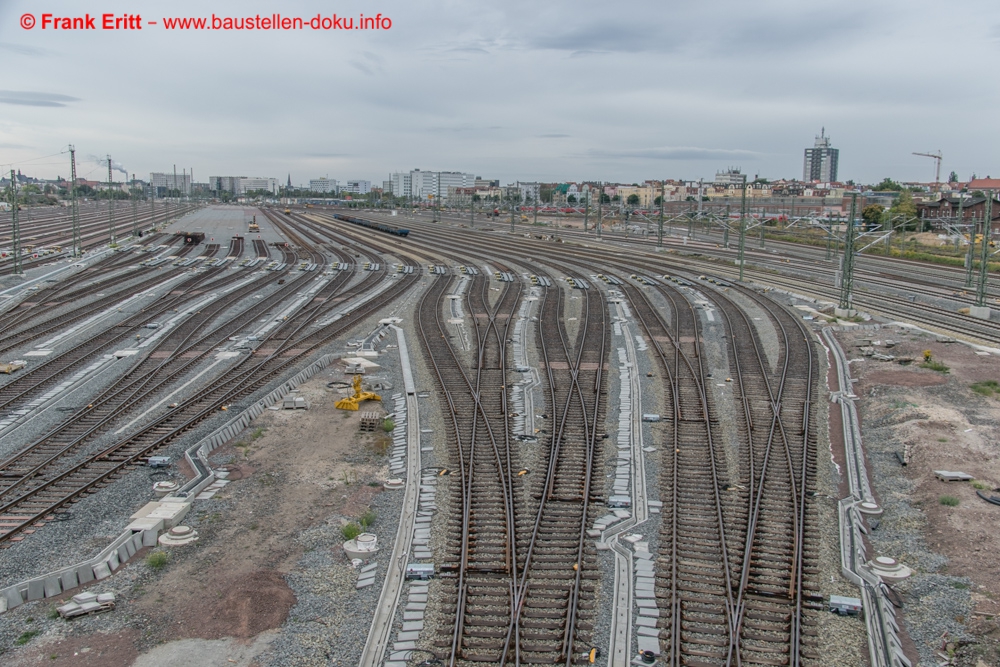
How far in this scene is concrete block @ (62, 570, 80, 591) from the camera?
29.9 ft

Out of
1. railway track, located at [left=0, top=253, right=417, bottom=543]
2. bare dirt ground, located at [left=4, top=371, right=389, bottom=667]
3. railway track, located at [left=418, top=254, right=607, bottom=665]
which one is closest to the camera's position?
bare dirt ground, located at [left=4, top=371, right=389, bottom=667]

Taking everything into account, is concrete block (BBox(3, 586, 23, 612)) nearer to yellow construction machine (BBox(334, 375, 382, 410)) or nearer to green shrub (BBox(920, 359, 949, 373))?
yellow construction machine (BBox(334, 375, 382, 410))

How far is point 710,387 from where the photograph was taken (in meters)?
18.3

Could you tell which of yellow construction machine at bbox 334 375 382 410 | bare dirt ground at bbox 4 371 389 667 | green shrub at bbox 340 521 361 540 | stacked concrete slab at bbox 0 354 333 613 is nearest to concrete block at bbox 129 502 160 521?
stacked concrete slab at bbox 0 354 333 613

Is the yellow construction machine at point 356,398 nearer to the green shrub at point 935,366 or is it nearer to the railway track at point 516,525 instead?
the railway track at point 516,525

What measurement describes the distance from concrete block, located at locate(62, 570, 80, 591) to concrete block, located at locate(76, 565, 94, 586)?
32 mm

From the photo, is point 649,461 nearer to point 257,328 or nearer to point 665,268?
point 257,328

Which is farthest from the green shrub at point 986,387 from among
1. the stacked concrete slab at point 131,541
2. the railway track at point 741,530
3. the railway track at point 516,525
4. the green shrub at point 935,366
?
the stacked concrete slab at point 131,541

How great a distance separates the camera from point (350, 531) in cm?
1055

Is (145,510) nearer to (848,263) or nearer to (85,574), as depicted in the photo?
(85,574)

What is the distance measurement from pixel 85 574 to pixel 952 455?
13.1m

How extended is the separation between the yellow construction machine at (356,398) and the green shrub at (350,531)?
5.73 m

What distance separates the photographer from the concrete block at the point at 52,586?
29.5ft

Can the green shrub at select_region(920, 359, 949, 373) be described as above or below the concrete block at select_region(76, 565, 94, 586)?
above
